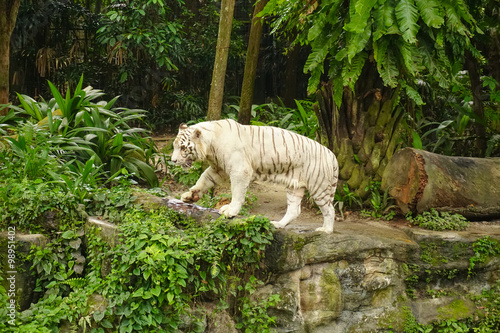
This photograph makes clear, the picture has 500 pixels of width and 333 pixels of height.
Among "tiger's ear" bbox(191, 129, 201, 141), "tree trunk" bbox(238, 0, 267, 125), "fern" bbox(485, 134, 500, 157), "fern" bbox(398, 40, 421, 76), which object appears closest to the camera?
"tiger's ear" bbox(191, 129, 201, 141)

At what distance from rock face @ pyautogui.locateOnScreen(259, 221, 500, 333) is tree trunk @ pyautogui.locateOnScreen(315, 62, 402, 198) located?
857 mm

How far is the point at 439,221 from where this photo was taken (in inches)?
209

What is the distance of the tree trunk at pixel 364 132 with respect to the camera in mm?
5875

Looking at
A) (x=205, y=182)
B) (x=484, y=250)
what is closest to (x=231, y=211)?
Answer: (x=205, y=182)

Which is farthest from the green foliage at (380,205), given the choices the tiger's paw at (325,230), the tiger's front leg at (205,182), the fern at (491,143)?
the tiger's front leg at (205,182)

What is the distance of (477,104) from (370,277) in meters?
3.96

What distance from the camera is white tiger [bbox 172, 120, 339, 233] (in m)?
4.12

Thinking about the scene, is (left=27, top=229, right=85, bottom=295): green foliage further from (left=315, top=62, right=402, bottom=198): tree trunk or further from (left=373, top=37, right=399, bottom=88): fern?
(left=373, top=37, right=399, bottom=88): fern

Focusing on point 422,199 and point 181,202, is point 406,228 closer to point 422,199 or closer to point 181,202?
point 422,199

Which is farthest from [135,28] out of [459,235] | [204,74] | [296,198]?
[459,235]

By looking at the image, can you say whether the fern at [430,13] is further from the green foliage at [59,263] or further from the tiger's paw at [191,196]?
the green foliage at [59,263]

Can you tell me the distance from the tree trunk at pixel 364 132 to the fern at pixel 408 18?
128 cm

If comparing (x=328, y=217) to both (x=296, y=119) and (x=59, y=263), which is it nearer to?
(x=59, y=263)

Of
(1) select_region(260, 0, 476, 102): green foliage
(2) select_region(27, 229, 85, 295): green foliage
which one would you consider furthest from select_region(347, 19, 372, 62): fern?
(2) select_region(27, 229, 85, 295): green foliage
